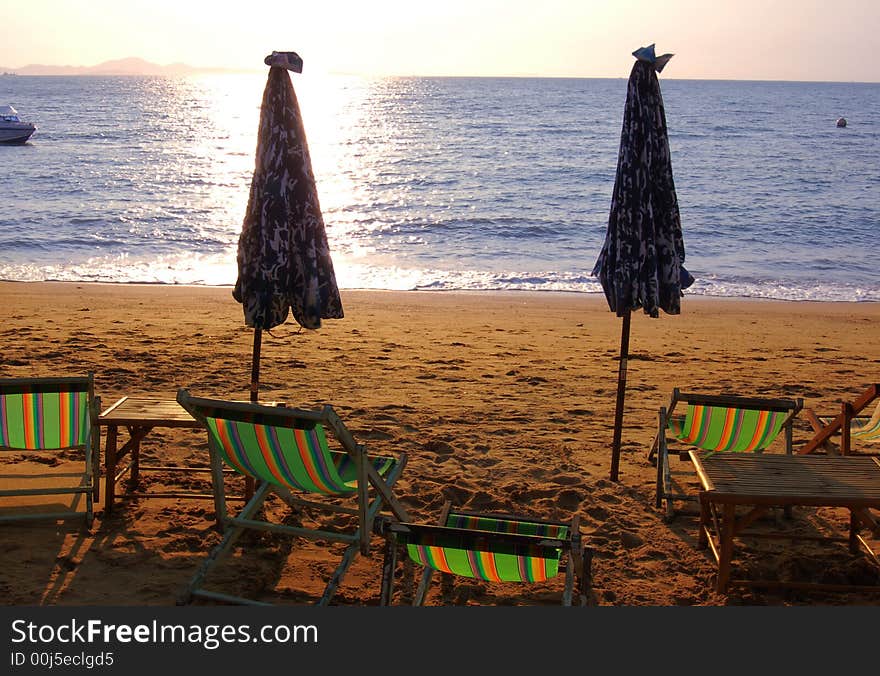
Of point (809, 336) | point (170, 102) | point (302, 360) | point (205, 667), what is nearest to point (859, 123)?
point (170, 102)

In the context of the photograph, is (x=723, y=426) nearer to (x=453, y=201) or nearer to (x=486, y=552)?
(x=486, y=552)

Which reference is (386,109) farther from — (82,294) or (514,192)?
(82,294)

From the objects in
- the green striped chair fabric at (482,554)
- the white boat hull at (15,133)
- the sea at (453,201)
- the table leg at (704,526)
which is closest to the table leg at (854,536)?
the table leg at (704,526)

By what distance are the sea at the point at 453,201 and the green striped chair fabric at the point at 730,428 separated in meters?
9.34

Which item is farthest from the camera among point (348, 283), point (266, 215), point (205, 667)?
point (348, 283)

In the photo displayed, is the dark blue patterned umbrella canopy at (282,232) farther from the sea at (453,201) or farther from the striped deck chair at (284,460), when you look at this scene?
the sea at (453,201)

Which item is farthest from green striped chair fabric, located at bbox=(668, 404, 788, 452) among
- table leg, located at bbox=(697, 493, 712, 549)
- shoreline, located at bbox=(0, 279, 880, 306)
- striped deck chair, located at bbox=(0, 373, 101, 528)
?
shoreline, located at bbox=(0, 279, 880, 306)

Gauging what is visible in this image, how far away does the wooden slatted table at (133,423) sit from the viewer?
4527 mm

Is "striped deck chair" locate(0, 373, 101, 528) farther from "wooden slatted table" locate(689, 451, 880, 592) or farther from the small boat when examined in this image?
the small boat

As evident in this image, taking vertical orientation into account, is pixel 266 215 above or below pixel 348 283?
above

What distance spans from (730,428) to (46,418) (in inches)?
139

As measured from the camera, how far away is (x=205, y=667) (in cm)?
308

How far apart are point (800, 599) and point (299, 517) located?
95.6 inches

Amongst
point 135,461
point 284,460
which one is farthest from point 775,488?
point 135,461
